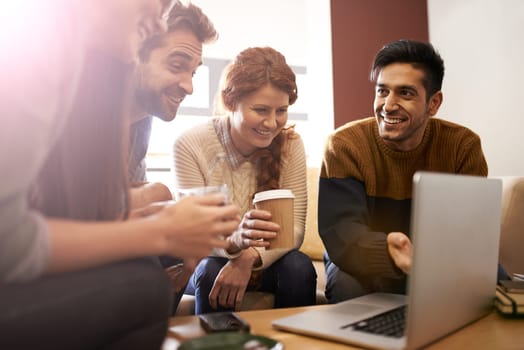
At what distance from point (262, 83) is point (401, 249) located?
0.88 metres

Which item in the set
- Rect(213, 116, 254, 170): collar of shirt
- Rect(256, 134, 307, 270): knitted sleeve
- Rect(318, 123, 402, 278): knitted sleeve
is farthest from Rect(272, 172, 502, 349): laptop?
Rect(213, 116, 254, 170): collar of shirt

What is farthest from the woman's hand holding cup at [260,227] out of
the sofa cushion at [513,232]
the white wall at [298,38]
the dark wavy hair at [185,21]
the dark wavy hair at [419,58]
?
the white wall at [298,38]

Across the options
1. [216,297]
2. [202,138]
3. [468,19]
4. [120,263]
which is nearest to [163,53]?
[202,138]

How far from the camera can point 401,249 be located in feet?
4.33

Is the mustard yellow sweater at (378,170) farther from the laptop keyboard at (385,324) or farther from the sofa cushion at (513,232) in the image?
the laptop keyboard at (385,324)

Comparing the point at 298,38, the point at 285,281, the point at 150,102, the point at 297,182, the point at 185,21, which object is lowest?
the point at 285,281

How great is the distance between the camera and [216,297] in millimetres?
1688

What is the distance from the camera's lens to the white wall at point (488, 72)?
9.31ft

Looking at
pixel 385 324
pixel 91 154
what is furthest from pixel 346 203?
pixel 91 154

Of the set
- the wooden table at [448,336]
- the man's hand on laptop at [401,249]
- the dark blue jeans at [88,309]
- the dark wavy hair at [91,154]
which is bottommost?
the wooden table at [448,336]

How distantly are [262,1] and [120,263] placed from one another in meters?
3.61

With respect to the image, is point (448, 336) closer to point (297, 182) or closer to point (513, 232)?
point (297, 182)

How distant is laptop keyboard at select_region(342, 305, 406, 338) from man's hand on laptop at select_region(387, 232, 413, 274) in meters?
0.19

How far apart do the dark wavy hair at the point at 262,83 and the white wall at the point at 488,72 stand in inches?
64.8
